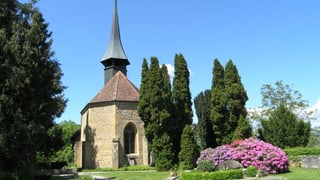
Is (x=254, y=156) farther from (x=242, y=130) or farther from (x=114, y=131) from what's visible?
(x=114, y=131)

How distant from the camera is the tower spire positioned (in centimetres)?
3975

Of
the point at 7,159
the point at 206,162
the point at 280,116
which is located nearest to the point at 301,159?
the point at 280,116

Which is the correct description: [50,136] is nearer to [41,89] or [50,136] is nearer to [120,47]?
[41,89]

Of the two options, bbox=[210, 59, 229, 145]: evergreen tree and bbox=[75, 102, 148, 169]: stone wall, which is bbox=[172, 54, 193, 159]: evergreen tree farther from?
bbox=[75, 102, 148, 169]: stone wall

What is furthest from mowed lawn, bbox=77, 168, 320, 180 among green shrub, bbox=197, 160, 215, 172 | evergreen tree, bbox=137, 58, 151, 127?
evergreen tree, bbox=137, 58, 151, 127

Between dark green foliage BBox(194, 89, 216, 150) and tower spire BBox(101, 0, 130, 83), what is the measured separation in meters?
11.1

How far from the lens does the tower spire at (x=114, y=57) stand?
39.8 meters

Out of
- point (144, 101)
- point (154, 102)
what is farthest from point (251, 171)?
point (144, 101)

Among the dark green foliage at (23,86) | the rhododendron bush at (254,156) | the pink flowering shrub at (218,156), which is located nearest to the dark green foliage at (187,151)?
the rhododendron bush at (254,156)

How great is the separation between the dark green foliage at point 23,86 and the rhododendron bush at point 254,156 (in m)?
10.7

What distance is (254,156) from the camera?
19.7 m

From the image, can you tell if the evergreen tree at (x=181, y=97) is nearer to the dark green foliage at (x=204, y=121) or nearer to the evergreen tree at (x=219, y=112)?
the evergreen tree at (x=219, y=112)

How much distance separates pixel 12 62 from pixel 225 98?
53.9 ft

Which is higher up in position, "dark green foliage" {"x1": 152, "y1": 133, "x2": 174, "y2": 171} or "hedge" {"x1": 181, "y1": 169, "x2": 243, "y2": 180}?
"dark green foliage" {"x1": 152, "y1": 133, "x2": 174, "y2": 171}
